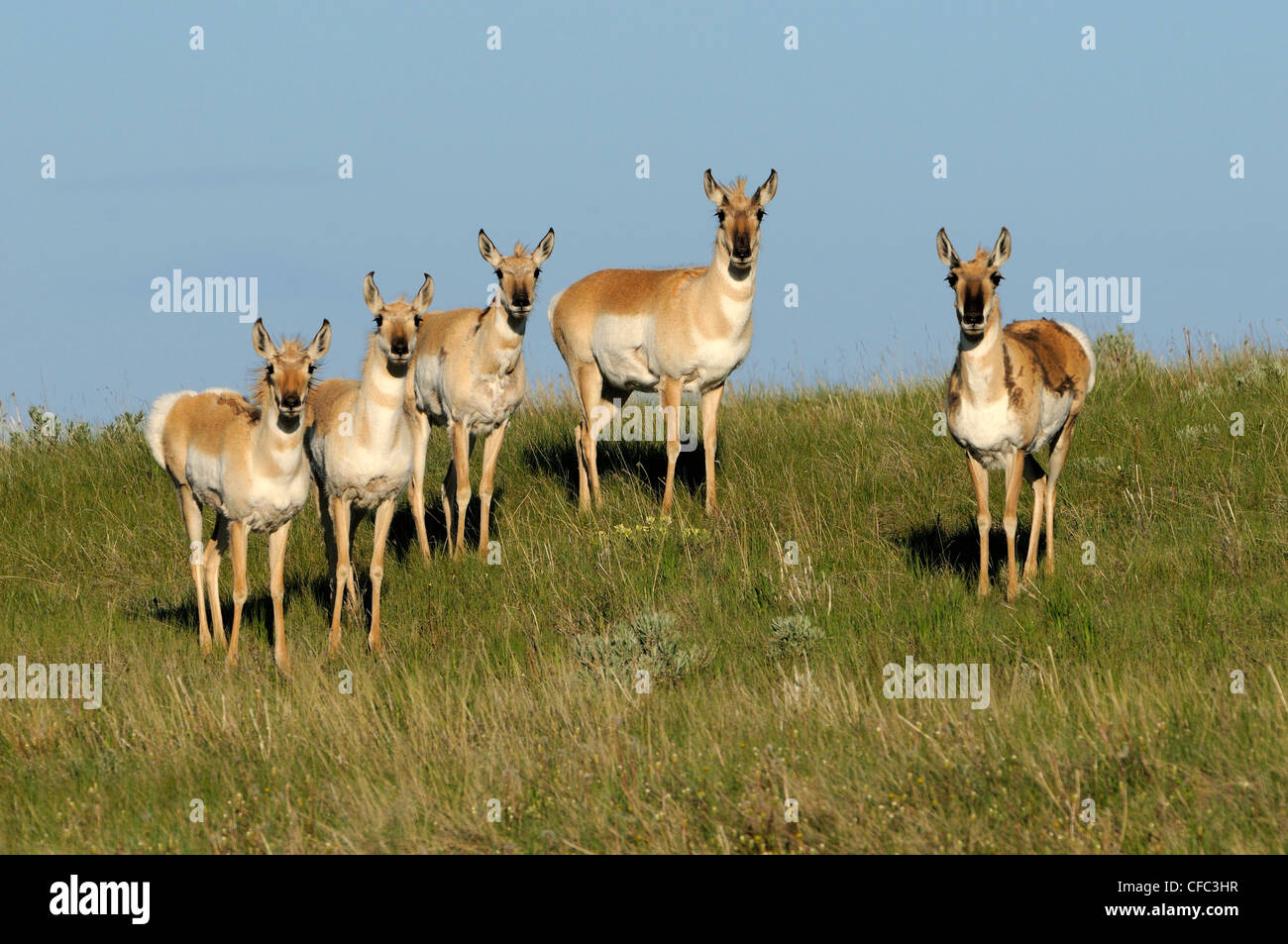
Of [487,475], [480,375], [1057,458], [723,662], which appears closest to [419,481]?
[487,475]

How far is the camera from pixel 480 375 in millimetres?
12766

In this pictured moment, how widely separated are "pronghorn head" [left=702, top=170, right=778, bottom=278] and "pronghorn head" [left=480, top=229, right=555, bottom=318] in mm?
1839

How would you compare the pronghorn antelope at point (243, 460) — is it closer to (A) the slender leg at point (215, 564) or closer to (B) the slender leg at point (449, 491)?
(A) the slender leg at point (215, 564)

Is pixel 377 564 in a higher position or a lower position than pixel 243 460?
lower

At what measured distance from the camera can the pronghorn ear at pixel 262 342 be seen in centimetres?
910

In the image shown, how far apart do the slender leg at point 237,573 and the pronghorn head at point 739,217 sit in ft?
18.2

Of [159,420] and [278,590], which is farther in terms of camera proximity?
[159,420]

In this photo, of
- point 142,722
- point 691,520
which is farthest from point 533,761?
→ point 691,520

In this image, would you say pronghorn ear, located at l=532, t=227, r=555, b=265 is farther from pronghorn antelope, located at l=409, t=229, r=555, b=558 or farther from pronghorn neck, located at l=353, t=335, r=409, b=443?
pronghorn neck, located at l=353, t=335, r=409, b=443

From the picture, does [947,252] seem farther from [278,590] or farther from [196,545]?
[196,545]

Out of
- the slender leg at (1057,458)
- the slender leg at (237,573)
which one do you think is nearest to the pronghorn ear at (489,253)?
the slender leg at (237,573)

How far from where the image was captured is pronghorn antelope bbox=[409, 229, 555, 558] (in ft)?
40.5

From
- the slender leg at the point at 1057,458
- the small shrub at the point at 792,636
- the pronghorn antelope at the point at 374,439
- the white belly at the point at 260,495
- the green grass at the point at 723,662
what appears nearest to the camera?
the green grass at the point at 723,662

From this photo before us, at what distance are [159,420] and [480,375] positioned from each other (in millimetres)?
3013
